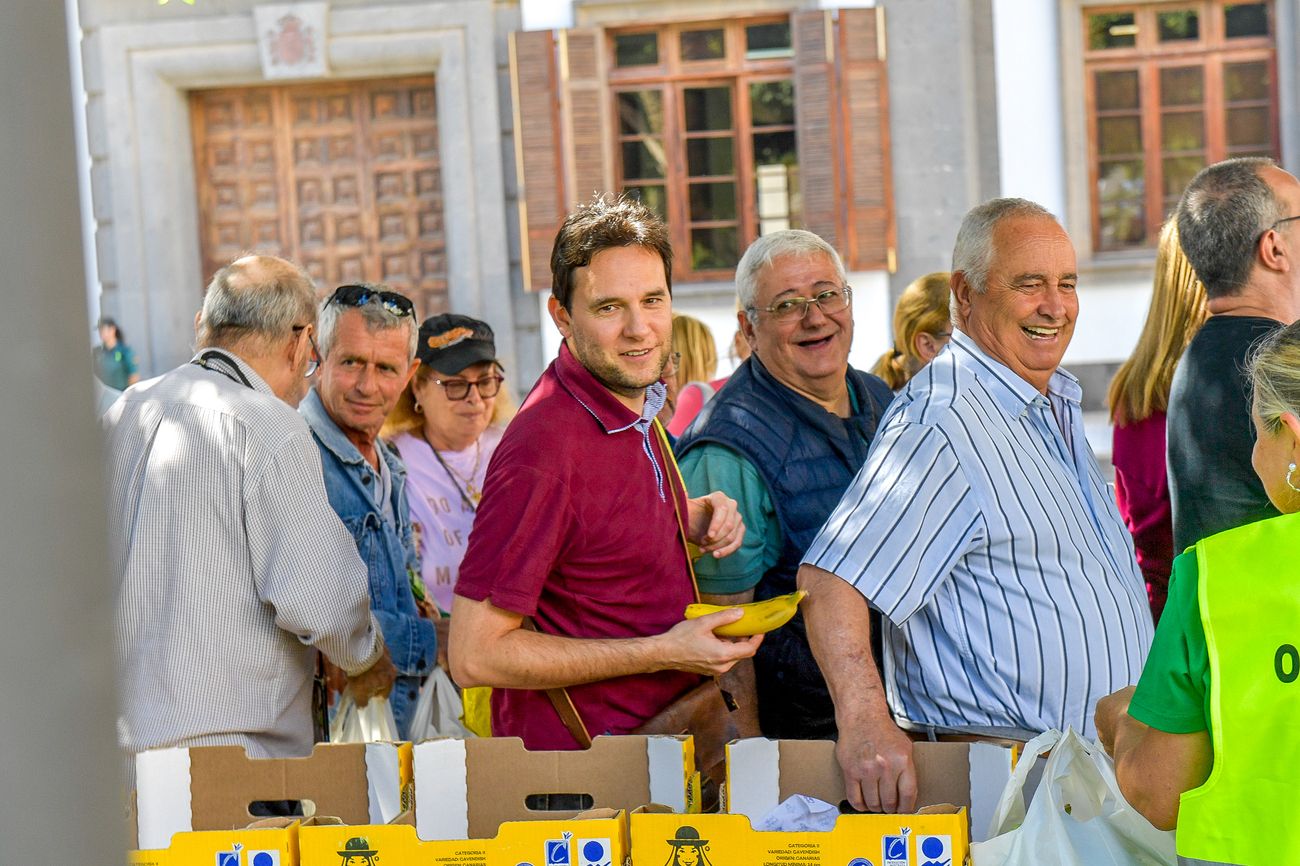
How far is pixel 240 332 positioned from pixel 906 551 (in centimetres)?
151

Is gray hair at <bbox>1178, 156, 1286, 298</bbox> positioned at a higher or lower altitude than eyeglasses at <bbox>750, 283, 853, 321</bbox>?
higher

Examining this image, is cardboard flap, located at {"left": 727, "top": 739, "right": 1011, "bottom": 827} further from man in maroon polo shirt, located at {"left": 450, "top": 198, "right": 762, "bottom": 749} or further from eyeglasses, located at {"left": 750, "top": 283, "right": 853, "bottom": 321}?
eyeglasses, located at {"left": 750, "top": 283, "right": 853, "bottom": 321}

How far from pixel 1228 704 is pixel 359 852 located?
1134 millimetres

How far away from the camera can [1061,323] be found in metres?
2.69

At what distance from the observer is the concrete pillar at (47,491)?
21.0 inches

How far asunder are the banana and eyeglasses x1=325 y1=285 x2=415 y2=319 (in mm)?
1719

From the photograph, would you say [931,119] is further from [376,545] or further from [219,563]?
[219,563]

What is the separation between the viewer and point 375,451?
3797 millimetres

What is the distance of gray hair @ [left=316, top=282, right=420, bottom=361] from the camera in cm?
373

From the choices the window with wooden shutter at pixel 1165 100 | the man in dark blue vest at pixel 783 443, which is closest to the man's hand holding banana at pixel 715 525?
the man in dark blue vest at pixel 783 443

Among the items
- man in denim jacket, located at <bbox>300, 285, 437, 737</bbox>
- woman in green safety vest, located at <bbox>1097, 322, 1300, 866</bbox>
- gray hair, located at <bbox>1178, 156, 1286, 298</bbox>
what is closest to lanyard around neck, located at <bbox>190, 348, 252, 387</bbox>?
man in denim jacket, located at <bbox>300, 285, 437, 737</bbox>

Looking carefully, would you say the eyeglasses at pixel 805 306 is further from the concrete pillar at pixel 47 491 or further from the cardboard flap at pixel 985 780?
the concrete pillar at pixel 47 491

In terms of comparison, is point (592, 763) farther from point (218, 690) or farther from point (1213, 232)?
point (1213, 232)

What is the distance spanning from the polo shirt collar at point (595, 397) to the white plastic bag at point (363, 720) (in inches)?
44.0
